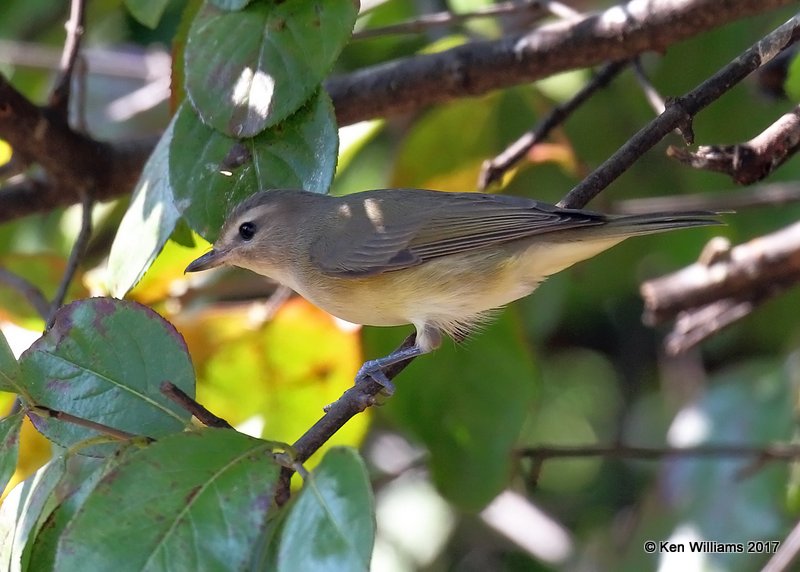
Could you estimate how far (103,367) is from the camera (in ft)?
6.29

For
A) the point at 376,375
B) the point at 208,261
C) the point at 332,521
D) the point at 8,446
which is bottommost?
the point at 332,521

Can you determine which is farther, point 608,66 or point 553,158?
point 553,158

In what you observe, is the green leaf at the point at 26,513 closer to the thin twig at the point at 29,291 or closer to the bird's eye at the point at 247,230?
the thin twig at the point at 29,291

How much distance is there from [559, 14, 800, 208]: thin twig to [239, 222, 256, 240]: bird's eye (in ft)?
3.82

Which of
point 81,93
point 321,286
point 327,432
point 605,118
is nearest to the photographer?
point 327,432

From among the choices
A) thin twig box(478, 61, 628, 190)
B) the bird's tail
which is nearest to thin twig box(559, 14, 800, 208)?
the bird's tail

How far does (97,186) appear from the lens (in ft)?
10.6

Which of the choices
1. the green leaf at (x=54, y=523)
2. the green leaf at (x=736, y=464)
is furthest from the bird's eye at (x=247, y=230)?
the green leaf at (x=736, y=464)

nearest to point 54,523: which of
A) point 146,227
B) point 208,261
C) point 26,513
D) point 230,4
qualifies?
point 26,513

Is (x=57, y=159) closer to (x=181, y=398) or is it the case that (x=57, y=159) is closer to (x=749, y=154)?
(x=181, y=398)

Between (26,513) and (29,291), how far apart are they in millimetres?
1350

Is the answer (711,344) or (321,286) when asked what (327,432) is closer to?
(321,286)

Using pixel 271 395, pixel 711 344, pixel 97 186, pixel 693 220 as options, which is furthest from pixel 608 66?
pixel 711 344

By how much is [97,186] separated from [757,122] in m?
2.28
